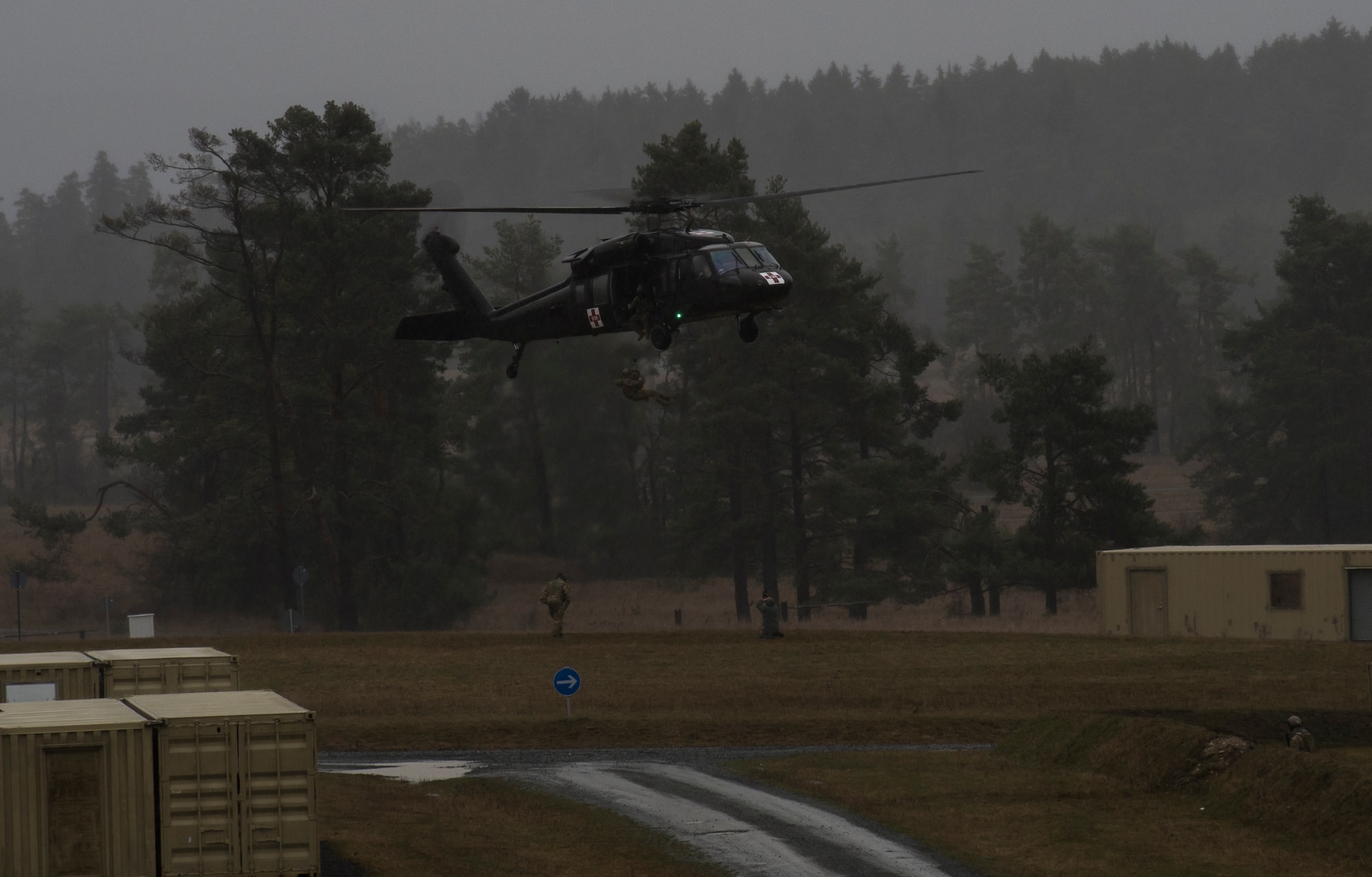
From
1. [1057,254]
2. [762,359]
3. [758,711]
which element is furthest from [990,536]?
[1057,254]

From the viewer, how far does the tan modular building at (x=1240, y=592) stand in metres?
39.0

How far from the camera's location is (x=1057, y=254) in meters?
124

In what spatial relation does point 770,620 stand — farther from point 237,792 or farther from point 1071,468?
point 237,792

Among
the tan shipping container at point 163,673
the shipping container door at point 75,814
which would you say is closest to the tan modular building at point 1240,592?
the tan shipping container at point 163,673

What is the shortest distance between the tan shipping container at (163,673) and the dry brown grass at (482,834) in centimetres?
238

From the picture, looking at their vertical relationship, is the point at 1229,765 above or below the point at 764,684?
below

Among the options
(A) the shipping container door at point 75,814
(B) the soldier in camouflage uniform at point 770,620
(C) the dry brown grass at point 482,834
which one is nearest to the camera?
(A) the shipping container door at point 75,814

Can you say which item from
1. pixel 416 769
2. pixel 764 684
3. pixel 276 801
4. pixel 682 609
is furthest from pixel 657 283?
pixel 682 609

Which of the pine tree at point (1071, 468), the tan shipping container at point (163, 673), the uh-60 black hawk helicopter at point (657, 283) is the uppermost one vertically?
the uh-60 black hawk helicopter at point (657, 283)

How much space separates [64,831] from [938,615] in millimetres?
54968

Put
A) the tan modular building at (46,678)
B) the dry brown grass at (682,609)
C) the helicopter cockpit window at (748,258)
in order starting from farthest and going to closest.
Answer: the dry brown grass at (682,609) < the helicopter cockpit window at (748,258) < the tan modular building at (46,678)

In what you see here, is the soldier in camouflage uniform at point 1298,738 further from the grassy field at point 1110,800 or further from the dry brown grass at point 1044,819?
the dry brown grass at point 1044,819

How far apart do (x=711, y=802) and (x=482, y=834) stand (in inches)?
149

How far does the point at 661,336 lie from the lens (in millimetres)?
32750
